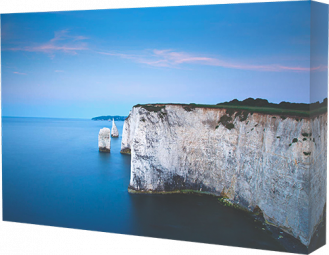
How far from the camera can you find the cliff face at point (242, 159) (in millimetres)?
7938

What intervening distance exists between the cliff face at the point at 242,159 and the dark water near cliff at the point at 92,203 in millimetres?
704

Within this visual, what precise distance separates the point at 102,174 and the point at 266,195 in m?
7.23

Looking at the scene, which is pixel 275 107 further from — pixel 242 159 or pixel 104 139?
pixel 104 139

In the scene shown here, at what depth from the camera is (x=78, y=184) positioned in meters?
11.6

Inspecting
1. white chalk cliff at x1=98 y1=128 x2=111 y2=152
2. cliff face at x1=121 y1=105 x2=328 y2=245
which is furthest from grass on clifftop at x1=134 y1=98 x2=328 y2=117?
white chalk cliff at x1=98 y1=128 x2=111 y2=152

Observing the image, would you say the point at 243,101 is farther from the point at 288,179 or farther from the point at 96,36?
the point at 96,36

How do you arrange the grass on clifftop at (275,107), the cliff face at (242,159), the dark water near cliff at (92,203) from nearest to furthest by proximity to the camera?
the grass on clifftop at (275,107) < the cliff face at (242,159) < the dark water near cliff at (92,203)

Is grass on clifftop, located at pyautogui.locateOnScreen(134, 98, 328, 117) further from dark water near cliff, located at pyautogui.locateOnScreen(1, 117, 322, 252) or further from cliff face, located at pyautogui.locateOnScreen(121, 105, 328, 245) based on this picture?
dark water near cliff, located at pyautogui.locateOnScreen(1, 117, 322, 252)

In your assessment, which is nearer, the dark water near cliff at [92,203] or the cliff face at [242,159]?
the cliff face at [242,159]

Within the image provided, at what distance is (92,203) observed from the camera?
10719 mm

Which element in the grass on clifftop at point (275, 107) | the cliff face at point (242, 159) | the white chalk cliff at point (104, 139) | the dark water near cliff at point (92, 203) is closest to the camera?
the grass on clifftop at point (275, 107)

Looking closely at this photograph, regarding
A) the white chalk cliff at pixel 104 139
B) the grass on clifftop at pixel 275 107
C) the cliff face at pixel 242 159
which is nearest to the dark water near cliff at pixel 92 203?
the cliff face at pixel 242 159

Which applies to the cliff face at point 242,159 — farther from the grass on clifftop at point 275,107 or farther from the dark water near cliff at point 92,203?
the dark water near cliff at point 92,203

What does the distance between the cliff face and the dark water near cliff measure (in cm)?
70
